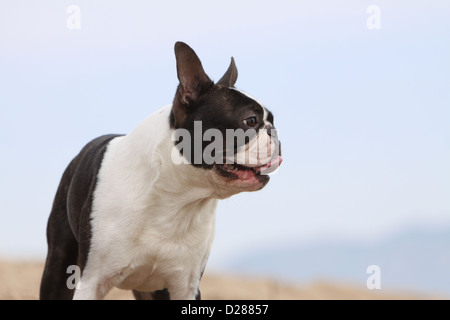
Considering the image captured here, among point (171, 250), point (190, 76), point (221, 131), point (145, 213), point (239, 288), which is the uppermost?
point (190, 76)

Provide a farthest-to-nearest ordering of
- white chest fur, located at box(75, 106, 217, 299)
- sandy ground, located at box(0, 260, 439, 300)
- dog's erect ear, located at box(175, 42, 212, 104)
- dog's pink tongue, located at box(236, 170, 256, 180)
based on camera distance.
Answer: sandy ground, located at box(0, 260, 439, 300) → white chest fur, located at box(75, 106, 217, 299) → dog's pink tongue, located at box(236, 170, 256, 180) → dog's erect ear, located at box(175, 42, 212, 104)

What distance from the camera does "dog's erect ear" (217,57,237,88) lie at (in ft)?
15.5

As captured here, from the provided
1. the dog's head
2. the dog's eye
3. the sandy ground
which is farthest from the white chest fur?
the sandy ground

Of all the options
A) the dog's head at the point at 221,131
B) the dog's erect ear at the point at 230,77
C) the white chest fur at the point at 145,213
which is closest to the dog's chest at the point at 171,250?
the white chest fur at the point at 145,213

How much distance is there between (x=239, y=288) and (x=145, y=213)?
466cm

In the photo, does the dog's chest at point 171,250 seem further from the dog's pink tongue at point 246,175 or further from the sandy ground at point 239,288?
Answer: the sandy ground at point 239,288

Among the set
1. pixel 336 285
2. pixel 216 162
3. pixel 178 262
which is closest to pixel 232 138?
pixel 216 162

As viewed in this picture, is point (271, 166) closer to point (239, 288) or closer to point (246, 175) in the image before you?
point (246, 175)

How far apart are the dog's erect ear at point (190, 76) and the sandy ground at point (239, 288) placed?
3.68m

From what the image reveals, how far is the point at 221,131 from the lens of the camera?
4336mm

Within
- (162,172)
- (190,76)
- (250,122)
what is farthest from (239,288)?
(190,76)

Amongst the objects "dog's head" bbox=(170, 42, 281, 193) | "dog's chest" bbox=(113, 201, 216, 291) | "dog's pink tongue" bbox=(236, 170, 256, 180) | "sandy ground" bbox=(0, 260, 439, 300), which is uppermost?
"dog's head" bbox=(170, 42, 281, 193)

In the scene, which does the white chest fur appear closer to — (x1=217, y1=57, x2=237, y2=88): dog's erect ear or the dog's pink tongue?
the dog's pink tongue
